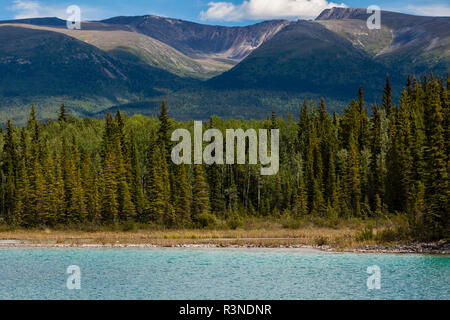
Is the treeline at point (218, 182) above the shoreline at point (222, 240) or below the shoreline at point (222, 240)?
above

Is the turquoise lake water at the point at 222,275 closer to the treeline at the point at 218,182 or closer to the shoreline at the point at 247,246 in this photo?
the shoreline at the point at 247,246

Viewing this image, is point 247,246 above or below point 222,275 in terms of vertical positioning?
below

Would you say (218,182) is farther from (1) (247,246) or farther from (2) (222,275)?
(2) (222,275)

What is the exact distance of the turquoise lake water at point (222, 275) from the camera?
39969mm

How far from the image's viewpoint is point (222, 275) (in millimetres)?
47750

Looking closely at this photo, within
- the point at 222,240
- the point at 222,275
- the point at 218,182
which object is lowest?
the point at 222,240

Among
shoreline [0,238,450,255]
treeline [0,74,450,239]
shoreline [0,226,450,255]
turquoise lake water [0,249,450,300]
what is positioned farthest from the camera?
treeline [0,74,450,239]

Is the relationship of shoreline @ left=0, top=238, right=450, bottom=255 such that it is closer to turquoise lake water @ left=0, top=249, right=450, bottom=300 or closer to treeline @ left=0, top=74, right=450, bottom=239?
turquoise lake water @ left=0, top=249, right=450, bottom=300

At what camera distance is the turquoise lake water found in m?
40.0

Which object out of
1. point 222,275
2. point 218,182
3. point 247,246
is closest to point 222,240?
point 247,246

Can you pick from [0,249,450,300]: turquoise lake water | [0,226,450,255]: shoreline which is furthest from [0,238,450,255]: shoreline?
[0,249,450,300]: turquoise lake water

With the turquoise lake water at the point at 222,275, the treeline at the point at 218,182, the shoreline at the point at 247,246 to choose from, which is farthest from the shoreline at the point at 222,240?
the treeline at the point at 218,182

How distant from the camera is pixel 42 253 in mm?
63750
